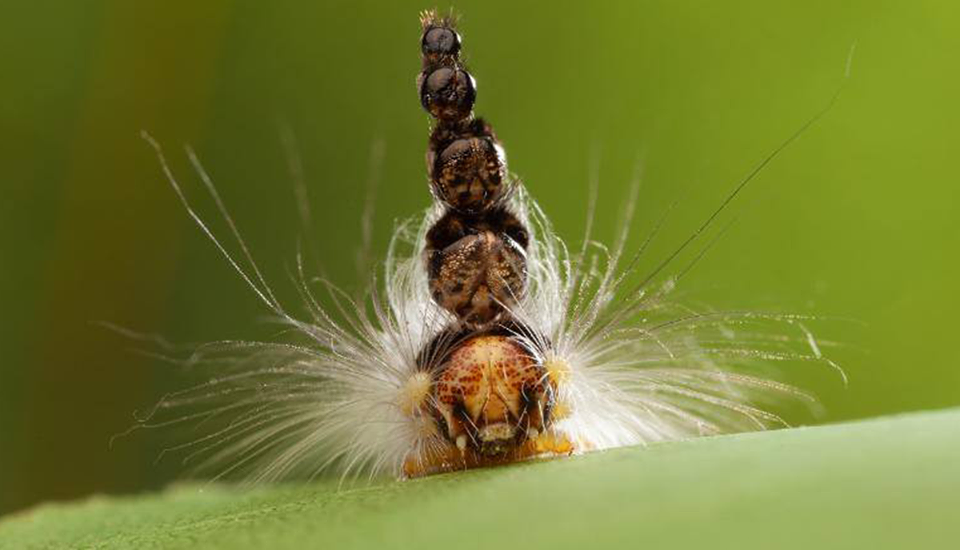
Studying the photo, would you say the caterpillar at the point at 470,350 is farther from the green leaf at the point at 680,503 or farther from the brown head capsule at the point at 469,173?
the green leaf at the point at 680,503

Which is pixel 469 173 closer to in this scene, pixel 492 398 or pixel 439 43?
pixel 439 43

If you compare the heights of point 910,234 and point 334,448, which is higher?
point 910,234

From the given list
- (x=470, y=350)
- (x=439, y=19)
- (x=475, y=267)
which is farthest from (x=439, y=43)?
(x=470, y=350)

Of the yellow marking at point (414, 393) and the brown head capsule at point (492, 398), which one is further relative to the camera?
the yellow marking at point (414, 393)

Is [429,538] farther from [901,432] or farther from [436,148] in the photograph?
[436,148]

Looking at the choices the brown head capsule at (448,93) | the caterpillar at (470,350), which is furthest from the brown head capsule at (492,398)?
the brown head capsule at (448,93)

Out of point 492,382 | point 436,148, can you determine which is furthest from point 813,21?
point 492,382
